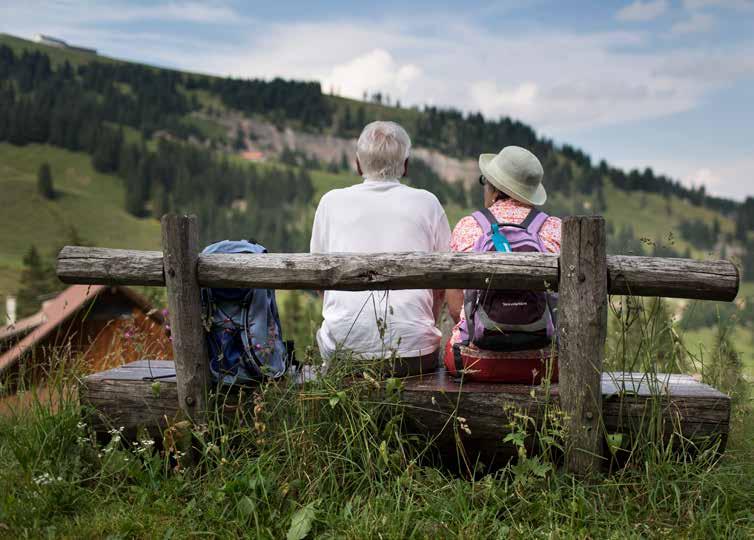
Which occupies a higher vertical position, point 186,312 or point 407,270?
point 407,270

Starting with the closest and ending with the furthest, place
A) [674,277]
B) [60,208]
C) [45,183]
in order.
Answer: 1. [674,277]
2. [60,208]
3. [45,183]

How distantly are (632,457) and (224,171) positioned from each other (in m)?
169

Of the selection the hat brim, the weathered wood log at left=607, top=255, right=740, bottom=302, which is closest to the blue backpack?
the hat brim

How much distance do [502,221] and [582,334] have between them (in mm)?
904

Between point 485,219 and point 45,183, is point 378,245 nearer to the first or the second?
point 485,219

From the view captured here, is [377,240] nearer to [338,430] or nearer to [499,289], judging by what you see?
[499,289]

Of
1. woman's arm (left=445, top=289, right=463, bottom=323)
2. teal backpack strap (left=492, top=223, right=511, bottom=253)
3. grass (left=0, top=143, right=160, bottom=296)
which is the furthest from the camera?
grass (left=0, top=143, right=160, bottom=296)

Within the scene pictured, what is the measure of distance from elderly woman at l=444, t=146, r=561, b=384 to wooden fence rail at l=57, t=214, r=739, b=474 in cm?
24

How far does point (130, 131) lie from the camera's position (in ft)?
623

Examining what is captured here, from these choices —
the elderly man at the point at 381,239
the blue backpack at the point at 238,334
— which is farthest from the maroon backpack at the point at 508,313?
the blue backpack at the point at 238,334

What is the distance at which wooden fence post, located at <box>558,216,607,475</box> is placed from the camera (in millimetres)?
3617

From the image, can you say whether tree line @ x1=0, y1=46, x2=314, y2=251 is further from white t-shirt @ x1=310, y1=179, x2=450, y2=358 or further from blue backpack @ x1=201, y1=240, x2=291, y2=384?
blue backpack @ x1=201, y1=240, x2=291, y2=384

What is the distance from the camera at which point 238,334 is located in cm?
408

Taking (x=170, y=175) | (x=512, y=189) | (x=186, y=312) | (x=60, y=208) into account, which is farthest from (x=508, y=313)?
(x=170, y=175)
